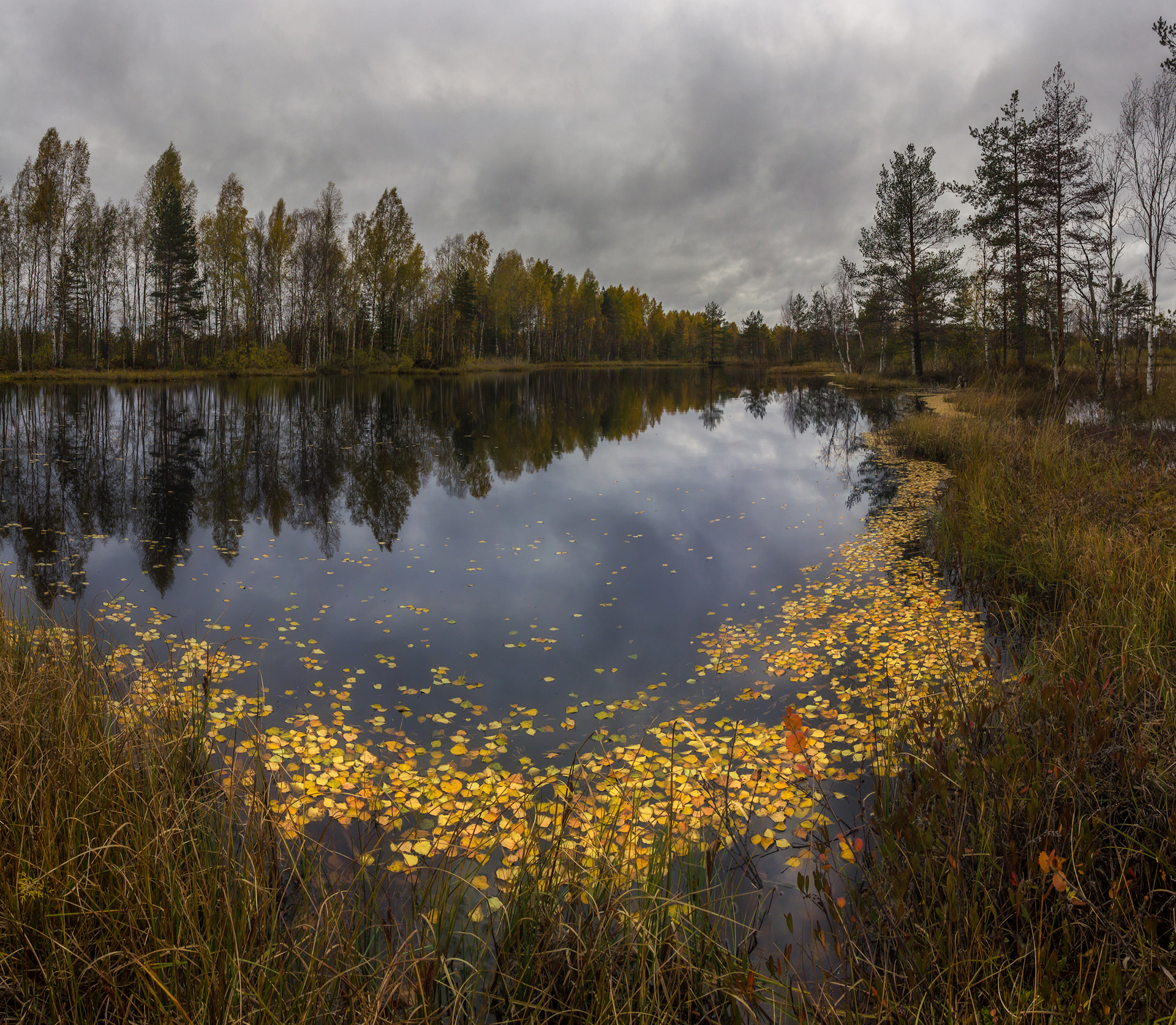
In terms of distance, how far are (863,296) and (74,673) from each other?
42879 millimetres

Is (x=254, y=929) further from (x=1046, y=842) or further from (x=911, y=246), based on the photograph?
(x=911, y=246)

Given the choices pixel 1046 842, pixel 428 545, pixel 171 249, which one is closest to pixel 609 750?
pixel 1046 842

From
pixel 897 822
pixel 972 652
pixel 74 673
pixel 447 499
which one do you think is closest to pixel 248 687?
pixel 74 673

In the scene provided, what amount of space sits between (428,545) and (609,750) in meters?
6.06

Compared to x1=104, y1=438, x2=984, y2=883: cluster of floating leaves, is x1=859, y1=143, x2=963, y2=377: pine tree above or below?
above

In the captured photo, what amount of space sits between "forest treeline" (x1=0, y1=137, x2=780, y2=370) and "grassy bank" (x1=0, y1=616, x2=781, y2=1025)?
1662 inches

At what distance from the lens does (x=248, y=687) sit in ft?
17.7

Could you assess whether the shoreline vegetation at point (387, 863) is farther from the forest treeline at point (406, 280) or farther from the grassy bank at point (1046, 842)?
the forest treeline at point (406, 280)

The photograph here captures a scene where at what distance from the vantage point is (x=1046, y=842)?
2.82 m

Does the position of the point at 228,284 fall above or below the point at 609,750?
above

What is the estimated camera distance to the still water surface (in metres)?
5.92

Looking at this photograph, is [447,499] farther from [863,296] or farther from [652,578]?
Answer: [863,296]

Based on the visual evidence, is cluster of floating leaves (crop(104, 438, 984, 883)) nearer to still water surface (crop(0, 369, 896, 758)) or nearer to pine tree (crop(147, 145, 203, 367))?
still water surface (crop(0, 369, 896, 758))

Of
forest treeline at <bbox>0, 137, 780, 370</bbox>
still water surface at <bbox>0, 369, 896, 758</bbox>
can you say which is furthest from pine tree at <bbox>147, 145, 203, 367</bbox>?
still water surface at <bbox>0, 369, 896, 758</bbox>
